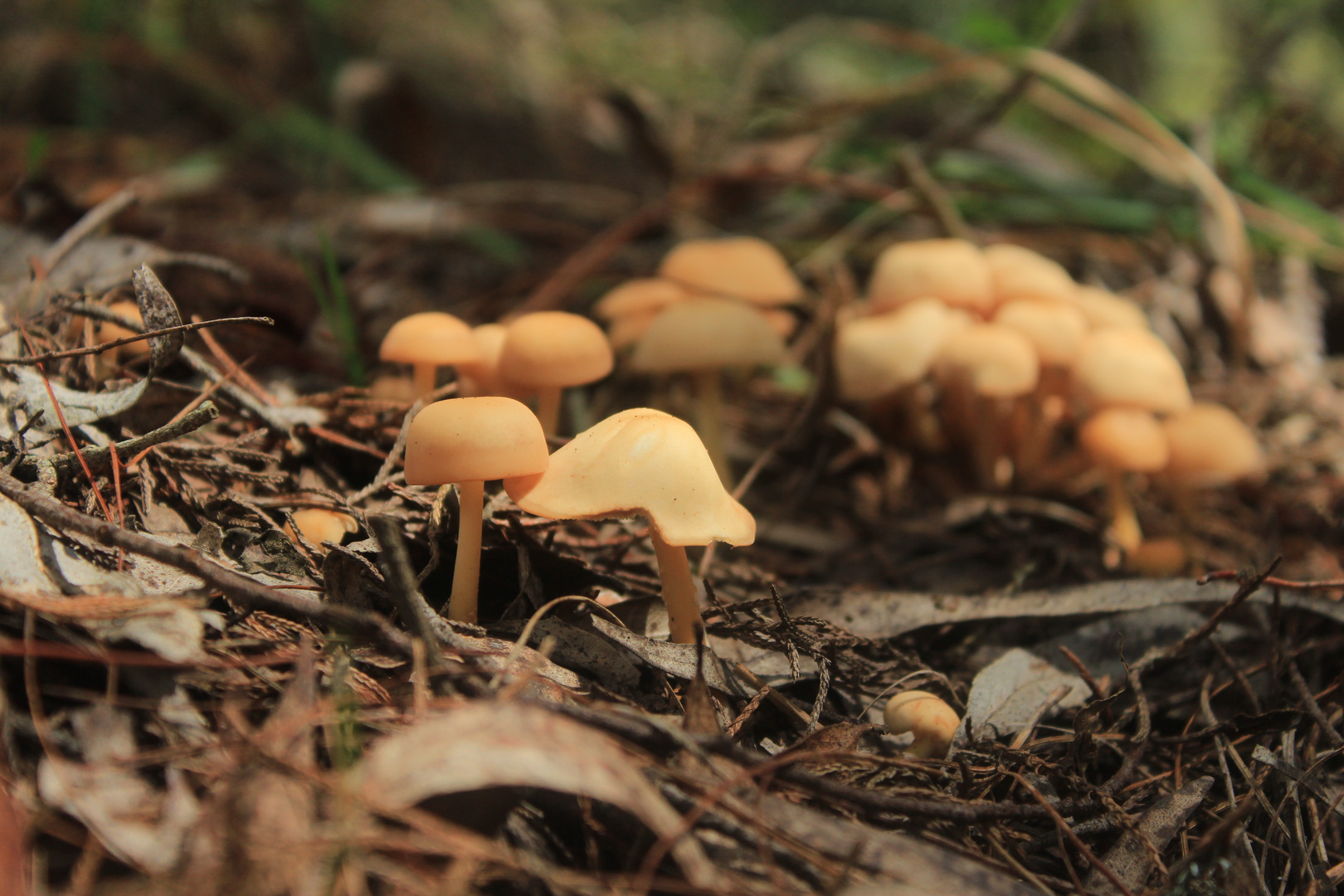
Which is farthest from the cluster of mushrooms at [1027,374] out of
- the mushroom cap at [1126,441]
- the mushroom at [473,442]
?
the mushroom at [473,442]

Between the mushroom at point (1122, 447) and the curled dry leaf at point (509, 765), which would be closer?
the curled dry leaf at point (509, 765)

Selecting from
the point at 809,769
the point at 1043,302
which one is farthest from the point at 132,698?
the point at 1043,302

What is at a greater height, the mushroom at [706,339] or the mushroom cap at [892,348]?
the mushroom at [706,339]

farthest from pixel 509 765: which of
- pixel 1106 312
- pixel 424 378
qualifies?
pixel 1106 312

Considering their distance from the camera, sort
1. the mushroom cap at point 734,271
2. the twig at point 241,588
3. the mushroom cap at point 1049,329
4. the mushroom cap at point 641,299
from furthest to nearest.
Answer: the mushroom cap at point 734,271 < the mushroom cap at point 641,299 < the mushroom cap at point 1049,329 < the twig at point 241,588

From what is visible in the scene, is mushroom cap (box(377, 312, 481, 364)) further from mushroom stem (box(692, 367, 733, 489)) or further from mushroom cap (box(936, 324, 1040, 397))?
mushroom cap (box(936, 324, 1040, 397))

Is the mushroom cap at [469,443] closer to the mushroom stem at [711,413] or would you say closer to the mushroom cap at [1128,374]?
the mushroom stem at [711,413]

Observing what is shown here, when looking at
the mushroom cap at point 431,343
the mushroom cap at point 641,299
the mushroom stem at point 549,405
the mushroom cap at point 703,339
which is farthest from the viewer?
the mushroom cap at point 641,299

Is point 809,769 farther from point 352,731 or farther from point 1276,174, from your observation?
point 1276,174
